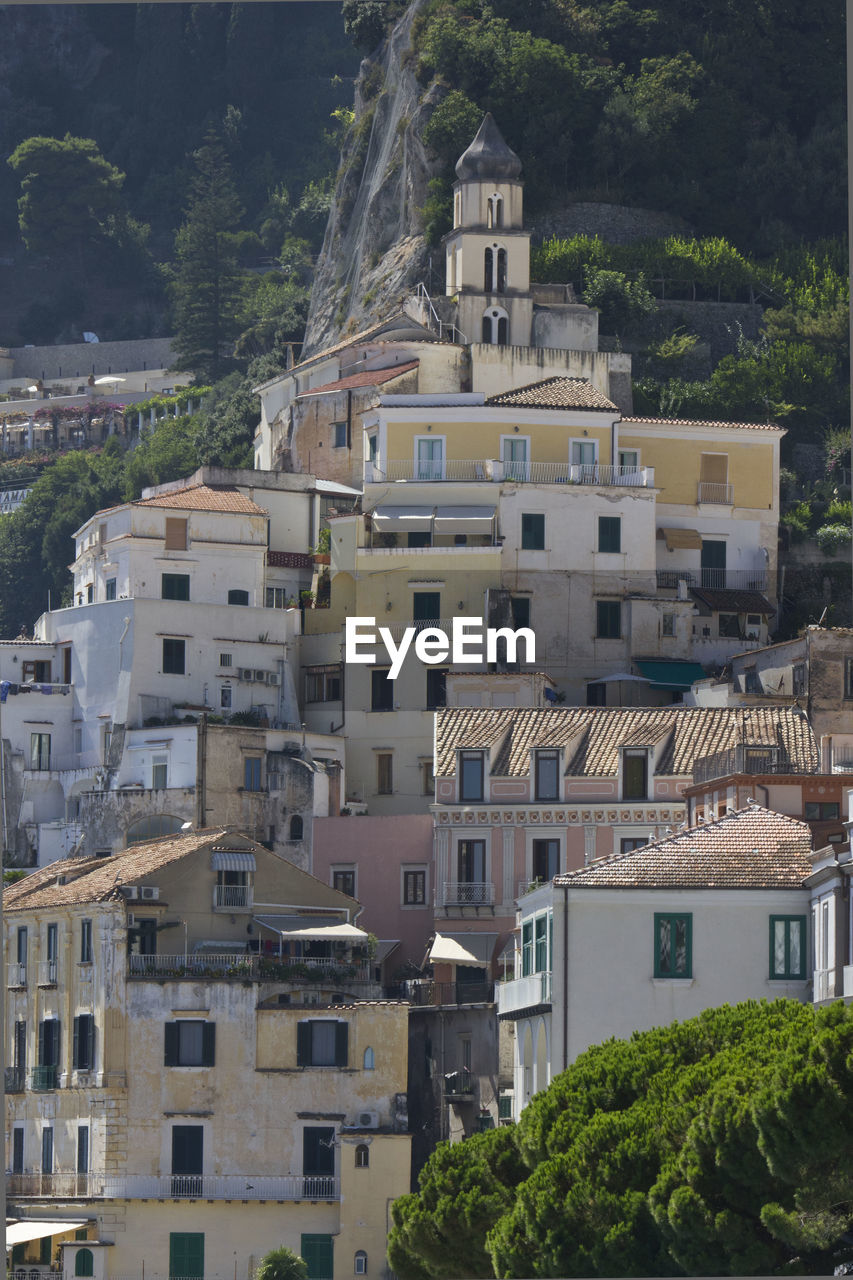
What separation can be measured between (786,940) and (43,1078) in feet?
37.6

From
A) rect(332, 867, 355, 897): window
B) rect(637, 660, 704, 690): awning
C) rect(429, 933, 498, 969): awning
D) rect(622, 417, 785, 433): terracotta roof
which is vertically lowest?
rect(429, 933, 498, 969): awning

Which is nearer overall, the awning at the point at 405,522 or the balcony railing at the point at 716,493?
the awning at the point at 405,522

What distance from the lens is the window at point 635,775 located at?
130ft

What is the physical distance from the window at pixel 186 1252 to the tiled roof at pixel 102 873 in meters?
4.40

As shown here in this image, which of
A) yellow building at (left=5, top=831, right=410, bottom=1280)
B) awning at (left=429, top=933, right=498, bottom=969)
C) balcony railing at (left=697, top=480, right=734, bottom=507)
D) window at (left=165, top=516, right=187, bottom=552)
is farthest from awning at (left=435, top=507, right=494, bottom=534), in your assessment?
yellow building at (left=5, top=831, right=410, bottom=1280)

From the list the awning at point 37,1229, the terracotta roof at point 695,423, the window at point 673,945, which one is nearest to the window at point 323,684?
the terracotta roof at point 695,423

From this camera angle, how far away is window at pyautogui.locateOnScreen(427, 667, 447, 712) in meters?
44.8

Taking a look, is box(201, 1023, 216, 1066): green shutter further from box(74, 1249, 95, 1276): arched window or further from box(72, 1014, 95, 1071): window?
box(74, 1249, 95, 1276): arched window

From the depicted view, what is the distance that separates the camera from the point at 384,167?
64.1 m

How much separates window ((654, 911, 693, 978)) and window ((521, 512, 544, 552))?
59.6 feet

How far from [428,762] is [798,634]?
28.1 feet

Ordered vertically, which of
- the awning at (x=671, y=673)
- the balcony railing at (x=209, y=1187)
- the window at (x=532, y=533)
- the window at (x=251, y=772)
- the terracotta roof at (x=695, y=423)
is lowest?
the balcony railing at (x=209, y=1187)

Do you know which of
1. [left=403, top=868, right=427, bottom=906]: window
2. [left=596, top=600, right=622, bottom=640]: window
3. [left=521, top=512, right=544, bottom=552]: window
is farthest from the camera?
[left=521, top=512, right=544, bottom=552]: window

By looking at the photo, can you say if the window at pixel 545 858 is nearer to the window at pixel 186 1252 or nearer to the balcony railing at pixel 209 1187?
the balcony railing at pixel 209 1187
